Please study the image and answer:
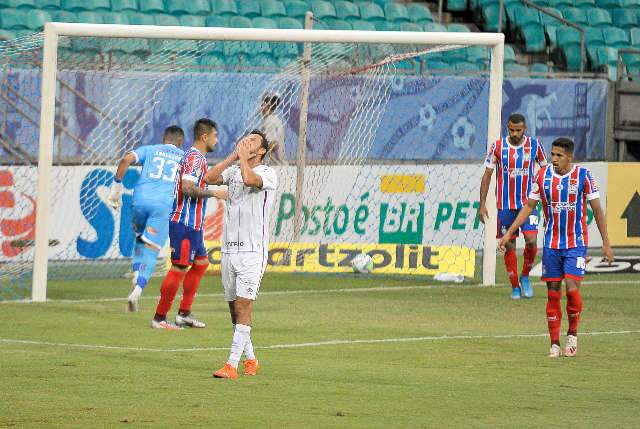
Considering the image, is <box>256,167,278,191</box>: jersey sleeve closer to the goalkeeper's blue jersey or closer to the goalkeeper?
the goalkeeper

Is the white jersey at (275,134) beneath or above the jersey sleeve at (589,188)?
above

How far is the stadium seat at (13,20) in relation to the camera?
21109 millimetres

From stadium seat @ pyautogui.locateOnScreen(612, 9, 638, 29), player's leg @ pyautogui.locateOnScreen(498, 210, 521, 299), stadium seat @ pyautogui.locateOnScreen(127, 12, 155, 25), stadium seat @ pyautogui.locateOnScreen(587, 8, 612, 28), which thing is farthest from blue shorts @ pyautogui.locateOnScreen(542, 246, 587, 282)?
stadium seat @ pyautogui.locateOnScreen(612, 9, 638, 29)

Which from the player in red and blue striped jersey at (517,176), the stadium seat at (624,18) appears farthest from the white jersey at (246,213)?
the stadium seat at (624,18)

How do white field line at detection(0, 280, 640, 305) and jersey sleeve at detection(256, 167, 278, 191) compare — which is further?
white field line at detection(0, 280, 640, 305)

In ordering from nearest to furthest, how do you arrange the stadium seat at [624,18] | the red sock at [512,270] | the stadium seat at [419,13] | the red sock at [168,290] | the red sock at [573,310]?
the red sock at [573,310] → the red sock at [168,290] → the red sock at [512,270] → the stadium seat at [419,13] → the stadium seat at [624,18]

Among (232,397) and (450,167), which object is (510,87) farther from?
(232,397)

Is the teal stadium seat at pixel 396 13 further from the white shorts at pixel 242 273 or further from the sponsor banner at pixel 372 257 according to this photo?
the white shorts at pixel 242 273

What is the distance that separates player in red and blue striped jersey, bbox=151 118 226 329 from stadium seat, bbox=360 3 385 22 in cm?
1225

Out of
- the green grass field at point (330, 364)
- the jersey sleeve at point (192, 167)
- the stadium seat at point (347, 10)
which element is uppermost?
the stadium seat at point (347, 10)

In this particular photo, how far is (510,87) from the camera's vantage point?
22.7 metres

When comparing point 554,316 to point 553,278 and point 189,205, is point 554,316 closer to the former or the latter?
point 553,278

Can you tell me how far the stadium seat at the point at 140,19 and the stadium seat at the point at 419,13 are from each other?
17.2 feet

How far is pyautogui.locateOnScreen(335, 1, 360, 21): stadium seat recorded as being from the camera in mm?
24364
